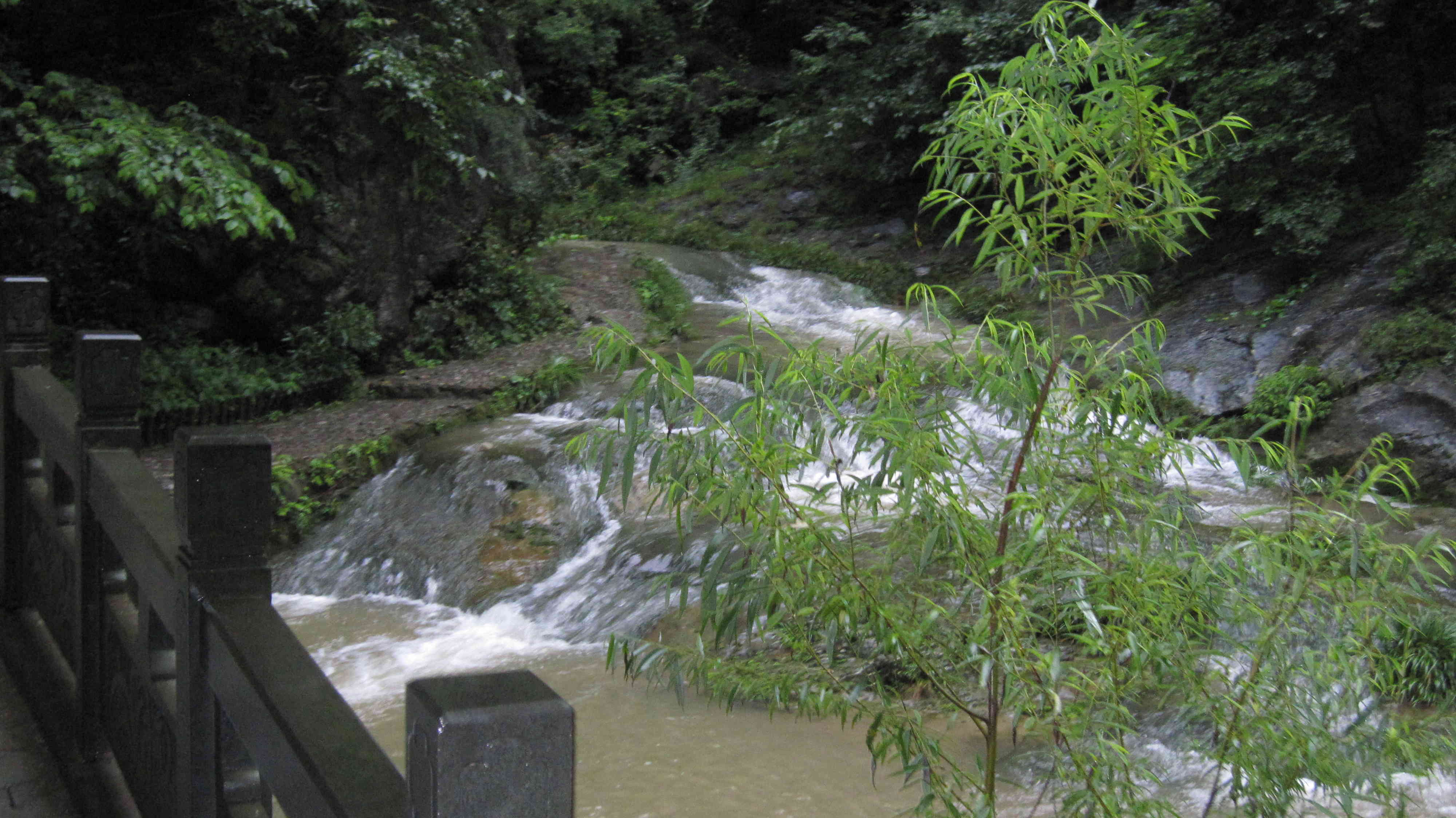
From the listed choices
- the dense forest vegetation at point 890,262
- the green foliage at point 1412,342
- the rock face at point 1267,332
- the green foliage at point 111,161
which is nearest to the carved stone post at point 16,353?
the dense forest vegetation at point 890,262

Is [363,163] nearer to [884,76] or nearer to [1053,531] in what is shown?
[884,76]

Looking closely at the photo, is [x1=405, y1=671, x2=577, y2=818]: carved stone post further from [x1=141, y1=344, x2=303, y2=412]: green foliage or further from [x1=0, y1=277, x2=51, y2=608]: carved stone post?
[x1=141, y1=344, x2=303, y2=412]: green foliage

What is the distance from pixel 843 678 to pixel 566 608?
2.65 m

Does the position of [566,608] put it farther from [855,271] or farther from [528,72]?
[528,72]

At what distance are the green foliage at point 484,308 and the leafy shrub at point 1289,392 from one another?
24.4 feet

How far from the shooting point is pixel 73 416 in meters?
3.17

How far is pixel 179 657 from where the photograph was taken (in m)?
2.29

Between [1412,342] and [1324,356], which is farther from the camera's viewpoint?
[1324,356]

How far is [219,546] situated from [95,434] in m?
1.09

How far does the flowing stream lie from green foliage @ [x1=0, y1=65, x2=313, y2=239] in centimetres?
243

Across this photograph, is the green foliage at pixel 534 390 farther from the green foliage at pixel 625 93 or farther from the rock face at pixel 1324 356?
the green foliage at pixel 625 93

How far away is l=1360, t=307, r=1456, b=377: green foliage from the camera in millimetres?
9109

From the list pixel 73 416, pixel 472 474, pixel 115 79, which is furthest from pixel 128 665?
pixel 115 79

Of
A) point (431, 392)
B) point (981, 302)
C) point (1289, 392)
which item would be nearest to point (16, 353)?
point (431, 392)
